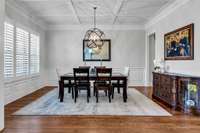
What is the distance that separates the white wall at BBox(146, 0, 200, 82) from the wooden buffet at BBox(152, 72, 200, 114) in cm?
29

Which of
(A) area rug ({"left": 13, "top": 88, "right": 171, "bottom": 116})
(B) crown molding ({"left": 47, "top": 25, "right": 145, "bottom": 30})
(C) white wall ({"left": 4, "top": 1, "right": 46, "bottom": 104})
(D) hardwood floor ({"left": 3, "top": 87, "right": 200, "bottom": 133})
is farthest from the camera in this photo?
(B) crown molding ({"left": 47, "top": 25, "right": 145, "bottom": 30})

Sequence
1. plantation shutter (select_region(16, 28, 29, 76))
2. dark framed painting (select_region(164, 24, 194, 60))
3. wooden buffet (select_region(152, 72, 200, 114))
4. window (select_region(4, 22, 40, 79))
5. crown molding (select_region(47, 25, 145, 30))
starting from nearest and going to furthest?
wooden buffet (select_region(152, 72, 200, 114)) < dark framed painting (select_region(164, 24, 194, 60)) < window (select_region(4, 22, 40, 79)) < plantation shutter (select_region(16, 28, 29, 76)) < crown molding (select_region(47, 25, 145, 30))

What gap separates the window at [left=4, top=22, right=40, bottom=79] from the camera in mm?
5887

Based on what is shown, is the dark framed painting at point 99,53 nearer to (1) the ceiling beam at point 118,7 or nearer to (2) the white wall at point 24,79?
(2) the white wall at point 24,79

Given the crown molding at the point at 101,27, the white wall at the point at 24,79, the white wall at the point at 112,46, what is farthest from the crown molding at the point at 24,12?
the white wall at the point at 112,46

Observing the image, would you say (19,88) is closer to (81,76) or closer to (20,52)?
Answer: (20,52)

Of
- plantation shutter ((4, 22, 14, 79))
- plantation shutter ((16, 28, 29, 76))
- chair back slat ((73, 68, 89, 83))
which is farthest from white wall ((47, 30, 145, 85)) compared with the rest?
plantation shutter ((4, 22, 14, 79))

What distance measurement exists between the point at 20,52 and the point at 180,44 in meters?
4.70

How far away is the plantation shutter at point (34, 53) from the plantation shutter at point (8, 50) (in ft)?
6.37

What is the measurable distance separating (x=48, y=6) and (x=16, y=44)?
1468 millimetres

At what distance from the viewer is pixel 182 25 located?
227 inches

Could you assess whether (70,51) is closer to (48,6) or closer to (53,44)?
(53,44)

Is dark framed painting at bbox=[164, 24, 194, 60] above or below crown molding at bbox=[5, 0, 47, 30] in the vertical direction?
below

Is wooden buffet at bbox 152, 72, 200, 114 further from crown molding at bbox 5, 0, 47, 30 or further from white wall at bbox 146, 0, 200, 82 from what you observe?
crown molding at bbox 5, 0, 47, 30
